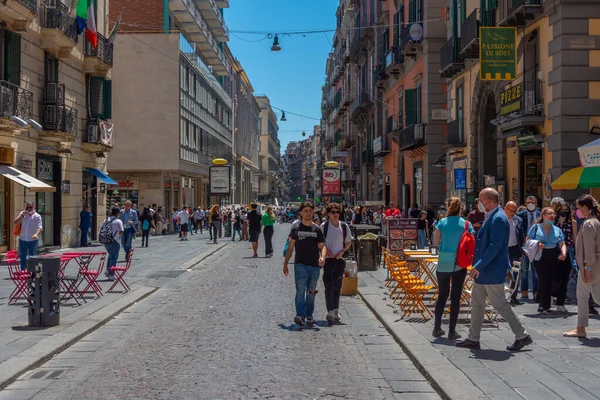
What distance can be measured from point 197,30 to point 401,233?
34.2m

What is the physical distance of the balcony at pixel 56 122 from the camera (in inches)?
913

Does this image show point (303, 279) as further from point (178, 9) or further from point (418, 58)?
point (178, 9)

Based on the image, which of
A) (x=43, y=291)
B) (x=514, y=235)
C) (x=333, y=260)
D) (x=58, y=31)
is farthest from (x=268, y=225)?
(x=43, y=291)

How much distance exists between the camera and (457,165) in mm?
27156

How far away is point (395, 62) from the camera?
36125 millimetres

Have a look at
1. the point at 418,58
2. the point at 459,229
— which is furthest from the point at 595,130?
the point at 418,58

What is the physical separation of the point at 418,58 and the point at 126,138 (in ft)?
58.7

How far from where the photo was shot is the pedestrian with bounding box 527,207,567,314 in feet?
35.9

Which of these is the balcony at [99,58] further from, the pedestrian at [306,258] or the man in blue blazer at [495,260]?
the man in blue blazer at [495,260]

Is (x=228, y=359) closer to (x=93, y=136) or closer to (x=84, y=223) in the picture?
(x=84, y=223)

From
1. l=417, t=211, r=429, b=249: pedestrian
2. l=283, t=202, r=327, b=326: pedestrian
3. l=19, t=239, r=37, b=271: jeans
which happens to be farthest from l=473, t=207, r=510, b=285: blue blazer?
l=417, t=211, r=429, b=249: pedestrian

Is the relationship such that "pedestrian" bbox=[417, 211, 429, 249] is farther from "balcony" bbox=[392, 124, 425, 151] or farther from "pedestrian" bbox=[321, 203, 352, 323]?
"pedestrian" bbox=[321, 203, 352, 323]

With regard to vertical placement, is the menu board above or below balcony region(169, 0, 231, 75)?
below

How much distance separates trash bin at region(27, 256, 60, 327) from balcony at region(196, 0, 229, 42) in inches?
1728
